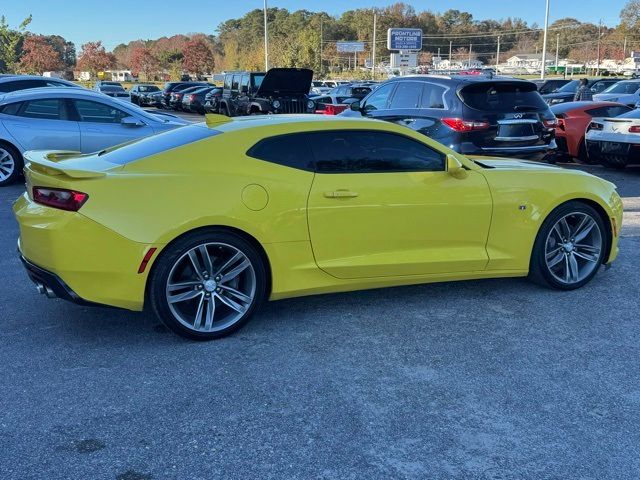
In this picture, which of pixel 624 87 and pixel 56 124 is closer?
pixel 56 124

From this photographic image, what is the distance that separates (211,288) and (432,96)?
225 inches

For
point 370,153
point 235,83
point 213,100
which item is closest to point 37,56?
point 213,100

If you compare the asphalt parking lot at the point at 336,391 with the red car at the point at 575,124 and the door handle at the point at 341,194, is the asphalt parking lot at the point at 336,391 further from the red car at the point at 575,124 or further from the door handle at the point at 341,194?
the red car at the point at 575,124

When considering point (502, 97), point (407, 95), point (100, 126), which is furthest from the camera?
point (100, 126)

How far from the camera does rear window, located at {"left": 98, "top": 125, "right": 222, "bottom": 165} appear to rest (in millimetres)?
4266

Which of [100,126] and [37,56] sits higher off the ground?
[37,56]

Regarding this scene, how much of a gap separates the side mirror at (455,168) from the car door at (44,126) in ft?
23.3

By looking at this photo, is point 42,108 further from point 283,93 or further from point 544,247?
point 283,93

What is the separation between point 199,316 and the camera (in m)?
4.11

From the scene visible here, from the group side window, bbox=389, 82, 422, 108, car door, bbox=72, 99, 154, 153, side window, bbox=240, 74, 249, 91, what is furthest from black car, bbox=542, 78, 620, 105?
car door, bbox=72, 99, 154, 153

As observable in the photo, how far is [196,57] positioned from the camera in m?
86.2

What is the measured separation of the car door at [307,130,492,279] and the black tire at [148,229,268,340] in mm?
444

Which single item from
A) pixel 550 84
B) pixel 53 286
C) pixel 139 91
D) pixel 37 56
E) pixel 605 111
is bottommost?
pixel 53 286

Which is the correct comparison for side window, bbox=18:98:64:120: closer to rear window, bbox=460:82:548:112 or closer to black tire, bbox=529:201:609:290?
rear window, bbox=460:82:548:112
